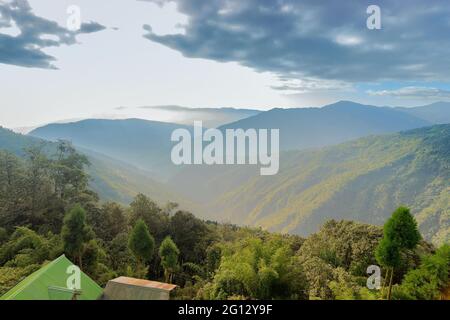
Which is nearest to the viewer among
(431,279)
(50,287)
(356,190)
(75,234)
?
(50,287)

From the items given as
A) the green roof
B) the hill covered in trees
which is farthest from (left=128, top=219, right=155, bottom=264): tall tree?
the hill covered in trees

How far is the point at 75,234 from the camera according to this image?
19656mm

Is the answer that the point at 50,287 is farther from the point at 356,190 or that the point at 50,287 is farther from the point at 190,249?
the point at 356,190

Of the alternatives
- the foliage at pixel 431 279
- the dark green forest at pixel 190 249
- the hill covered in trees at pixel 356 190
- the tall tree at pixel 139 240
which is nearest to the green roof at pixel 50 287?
the dark green forest at pixel 190 249

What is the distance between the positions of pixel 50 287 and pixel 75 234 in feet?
27.1

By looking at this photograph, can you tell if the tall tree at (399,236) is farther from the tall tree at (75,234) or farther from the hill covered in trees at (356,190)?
the hill covered in trees at (356,190)

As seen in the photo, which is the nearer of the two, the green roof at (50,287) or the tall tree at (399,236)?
the green roof at (50,287)

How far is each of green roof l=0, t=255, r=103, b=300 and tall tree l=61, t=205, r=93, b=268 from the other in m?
6.13

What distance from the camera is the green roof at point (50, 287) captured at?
1143cm

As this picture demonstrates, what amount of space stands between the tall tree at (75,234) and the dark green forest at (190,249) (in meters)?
0.05

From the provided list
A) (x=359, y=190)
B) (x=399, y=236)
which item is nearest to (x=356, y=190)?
(x=359, y=190)

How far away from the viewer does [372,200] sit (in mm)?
130250
